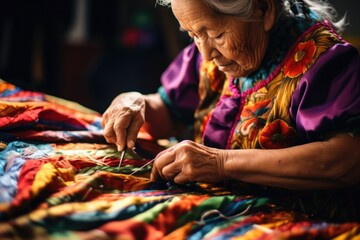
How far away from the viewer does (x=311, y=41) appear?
3.92 ft

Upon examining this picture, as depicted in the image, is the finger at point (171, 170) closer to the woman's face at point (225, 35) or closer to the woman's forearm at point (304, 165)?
the woman's forearm at point (304, 165)

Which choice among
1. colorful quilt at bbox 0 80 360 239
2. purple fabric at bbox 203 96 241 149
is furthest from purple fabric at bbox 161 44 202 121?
colorful quilt at bbox 0 80 360 239

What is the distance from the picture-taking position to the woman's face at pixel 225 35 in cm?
120

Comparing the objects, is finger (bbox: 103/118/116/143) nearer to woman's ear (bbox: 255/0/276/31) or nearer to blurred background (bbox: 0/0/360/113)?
woman's ear (bbox: 255/0/276/31)

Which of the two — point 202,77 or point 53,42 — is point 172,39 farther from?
point 202,77

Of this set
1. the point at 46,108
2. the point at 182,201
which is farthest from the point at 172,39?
the point at 182,201

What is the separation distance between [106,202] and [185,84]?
0.78m

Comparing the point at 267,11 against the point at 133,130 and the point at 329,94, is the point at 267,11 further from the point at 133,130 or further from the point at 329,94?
the point at 133,130

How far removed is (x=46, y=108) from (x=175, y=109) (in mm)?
480

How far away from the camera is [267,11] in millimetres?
1248

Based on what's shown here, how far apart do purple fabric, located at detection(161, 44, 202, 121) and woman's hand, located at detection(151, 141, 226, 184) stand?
549mm

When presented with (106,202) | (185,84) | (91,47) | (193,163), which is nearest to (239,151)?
(193,163)

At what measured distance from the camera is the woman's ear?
124cm

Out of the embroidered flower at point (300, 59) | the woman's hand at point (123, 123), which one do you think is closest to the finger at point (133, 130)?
the woman's hand at point (123, 123)
